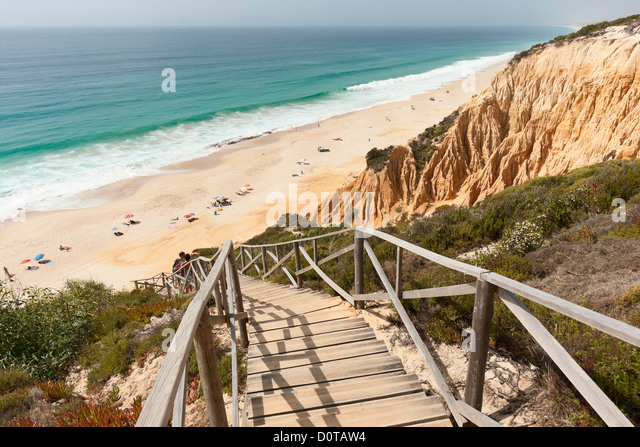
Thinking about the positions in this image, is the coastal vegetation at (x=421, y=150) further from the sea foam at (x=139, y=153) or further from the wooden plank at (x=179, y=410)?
the sea foam at (x=139, y=153)

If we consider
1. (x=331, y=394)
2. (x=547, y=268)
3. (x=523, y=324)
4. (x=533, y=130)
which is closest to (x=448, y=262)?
(x=523, y=324)

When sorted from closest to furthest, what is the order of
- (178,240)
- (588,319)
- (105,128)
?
(588,319) → (178,240) → (105,128)

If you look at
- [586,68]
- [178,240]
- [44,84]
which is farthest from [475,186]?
[44,84]

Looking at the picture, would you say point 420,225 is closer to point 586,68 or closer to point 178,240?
point 586,68

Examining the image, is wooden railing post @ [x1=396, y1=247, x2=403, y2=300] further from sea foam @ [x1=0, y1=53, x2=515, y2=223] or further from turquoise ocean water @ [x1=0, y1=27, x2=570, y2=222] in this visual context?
turquoise ocean water @ [x1=0, y1=27, x2=570, y2=222]

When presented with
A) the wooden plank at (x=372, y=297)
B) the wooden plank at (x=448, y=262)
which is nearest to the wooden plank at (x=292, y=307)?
the wooden plank at (x=372, y=297)

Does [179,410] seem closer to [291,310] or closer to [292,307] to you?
[291,310]

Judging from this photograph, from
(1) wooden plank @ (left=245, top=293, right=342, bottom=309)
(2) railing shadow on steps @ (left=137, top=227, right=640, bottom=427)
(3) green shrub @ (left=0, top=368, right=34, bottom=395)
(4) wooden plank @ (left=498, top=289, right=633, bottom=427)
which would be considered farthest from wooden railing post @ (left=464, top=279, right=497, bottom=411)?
(3) green shrub @ (left=0, top=368, right=34, bottom=395)
